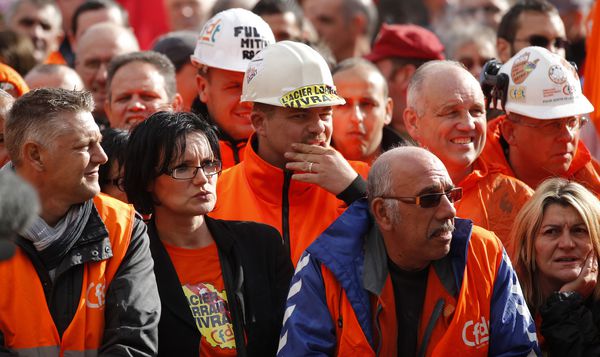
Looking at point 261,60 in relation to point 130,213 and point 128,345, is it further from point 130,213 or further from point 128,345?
point 128,345

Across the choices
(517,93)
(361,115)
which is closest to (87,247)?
(361,115)

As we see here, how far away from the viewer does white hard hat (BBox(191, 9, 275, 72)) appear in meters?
6.11

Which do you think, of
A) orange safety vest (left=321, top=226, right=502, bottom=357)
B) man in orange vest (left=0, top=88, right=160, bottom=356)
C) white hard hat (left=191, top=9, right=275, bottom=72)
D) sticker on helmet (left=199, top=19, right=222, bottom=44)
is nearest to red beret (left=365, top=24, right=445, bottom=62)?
white hard hat (left=191, top=9, right=275, bottom=72)

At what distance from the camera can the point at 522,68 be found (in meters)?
6.01

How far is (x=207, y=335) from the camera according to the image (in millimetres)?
4527

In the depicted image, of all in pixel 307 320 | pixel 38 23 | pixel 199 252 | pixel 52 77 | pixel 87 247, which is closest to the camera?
pixel 87 247

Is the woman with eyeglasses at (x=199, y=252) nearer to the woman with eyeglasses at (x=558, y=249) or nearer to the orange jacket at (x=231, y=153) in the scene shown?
the orange jacket at (x=231, y=153)

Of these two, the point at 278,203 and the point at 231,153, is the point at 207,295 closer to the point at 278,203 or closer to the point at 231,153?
the point at 278,203

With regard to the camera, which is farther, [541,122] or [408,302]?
[541,122]

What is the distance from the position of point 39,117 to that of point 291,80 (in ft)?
4.77

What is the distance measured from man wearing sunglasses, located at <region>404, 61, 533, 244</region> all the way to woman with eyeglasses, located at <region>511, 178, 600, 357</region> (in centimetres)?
25

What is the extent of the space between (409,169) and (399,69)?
10.9 feet

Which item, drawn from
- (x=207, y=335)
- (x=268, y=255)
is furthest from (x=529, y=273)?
(x=207, y=335)

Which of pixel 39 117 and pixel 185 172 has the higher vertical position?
pixel 39 117
